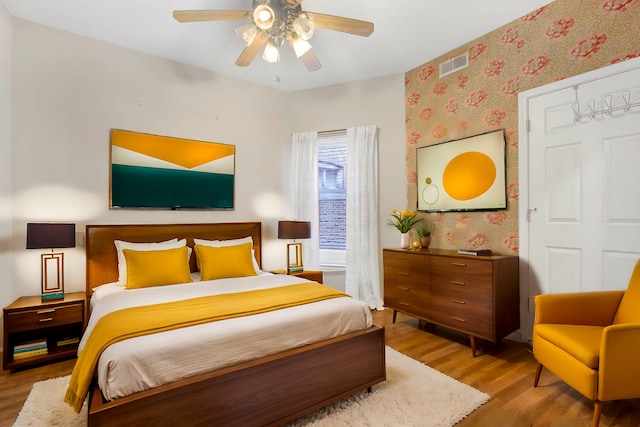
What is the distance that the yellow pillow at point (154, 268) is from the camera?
9.04 ft

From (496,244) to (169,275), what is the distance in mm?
3165

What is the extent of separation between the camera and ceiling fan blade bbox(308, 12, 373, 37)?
220 cm

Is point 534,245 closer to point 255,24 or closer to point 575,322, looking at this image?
point 575,322

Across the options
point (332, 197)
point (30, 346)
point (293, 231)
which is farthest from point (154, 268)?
point (332, 197)

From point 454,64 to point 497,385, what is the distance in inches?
123

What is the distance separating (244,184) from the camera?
4109mm

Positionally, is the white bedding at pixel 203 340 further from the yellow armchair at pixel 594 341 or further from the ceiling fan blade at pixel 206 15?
the ceiling fan blade at pixel 206 15

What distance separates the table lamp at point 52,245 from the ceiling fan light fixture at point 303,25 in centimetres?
252

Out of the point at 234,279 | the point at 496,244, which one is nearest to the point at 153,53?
the point at 234,279

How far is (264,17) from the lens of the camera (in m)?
2.11

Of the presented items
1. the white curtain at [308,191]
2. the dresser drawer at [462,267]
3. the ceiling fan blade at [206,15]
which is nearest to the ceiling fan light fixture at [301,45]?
the ceiling fan blade at [206,15]

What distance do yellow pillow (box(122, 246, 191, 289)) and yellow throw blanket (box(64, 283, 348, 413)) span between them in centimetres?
78

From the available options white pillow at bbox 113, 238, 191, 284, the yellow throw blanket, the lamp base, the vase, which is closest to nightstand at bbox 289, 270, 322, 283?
the vase

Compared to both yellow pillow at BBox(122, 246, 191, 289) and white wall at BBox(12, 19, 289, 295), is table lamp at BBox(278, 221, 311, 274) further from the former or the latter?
yellow pillow at BBox(122, 246, 191, 289)
